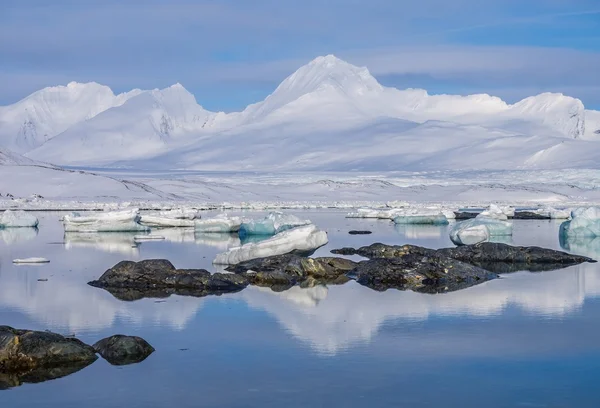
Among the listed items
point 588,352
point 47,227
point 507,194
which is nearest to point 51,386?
point 588,352

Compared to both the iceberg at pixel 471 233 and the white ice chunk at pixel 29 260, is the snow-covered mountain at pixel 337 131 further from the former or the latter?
→ the white ice chunk at pixel 29 260

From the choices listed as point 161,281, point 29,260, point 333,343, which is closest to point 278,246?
point 161,281

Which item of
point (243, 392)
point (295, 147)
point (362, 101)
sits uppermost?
point (362, 101)

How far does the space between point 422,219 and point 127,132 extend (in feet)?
427

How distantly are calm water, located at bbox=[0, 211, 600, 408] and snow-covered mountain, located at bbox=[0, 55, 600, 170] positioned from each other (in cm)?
8629

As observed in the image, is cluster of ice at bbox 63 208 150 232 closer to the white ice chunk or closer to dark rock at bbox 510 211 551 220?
the white ice chunk

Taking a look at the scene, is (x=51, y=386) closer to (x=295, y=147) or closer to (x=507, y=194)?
(x=507, y=194)

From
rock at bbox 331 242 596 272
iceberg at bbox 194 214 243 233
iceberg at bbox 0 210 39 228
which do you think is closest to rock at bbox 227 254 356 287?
rock at bbox 331 242 596 272

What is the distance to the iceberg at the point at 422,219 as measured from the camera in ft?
98.7

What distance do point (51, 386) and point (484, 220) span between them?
50.3 ft

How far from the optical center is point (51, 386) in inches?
302

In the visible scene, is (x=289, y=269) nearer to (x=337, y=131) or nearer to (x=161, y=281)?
(x=161, y=281)

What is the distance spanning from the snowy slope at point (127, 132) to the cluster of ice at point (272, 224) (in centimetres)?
12148

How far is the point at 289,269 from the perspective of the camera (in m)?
14.4
